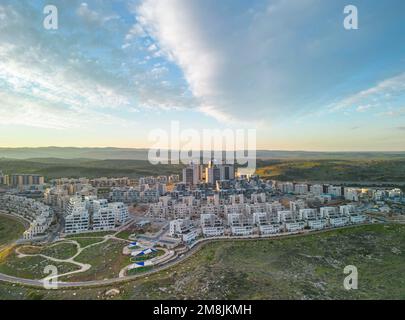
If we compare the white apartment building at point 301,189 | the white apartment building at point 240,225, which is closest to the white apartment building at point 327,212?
the white apartment building at point 240,225

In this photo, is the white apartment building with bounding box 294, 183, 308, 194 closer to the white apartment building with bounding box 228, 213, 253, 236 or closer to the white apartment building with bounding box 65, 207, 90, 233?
the white apartment building with bounding box 228, 213, 253, 236

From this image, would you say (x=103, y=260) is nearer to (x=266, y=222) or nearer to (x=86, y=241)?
(x=86, y=241)

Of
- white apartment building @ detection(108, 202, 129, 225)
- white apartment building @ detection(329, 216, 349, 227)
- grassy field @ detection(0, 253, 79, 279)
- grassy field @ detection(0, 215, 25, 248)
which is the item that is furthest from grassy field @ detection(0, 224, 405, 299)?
white apartment building @ detection(108, 202, 129, 225)

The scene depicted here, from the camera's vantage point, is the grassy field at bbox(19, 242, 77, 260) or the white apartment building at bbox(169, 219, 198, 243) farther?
the white apartment building at bbox(169, 219, 198, 243)
